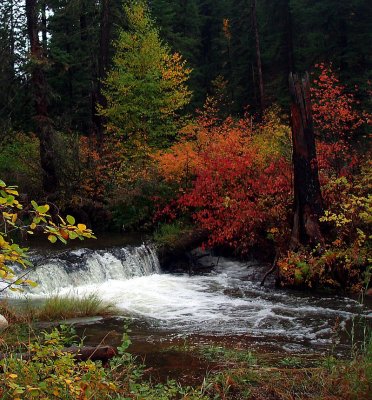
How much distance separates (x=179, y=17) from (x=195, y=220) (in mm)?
29380

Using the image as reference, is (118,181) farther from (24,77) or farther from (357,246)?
(357,246)

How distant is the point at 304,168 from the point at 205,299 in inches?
158

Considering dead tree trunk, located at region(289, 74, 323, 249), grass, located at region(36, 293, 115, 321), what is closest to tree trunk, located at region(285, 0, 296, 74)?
dead tree trunk, located at region(289, 74, 323, 249)

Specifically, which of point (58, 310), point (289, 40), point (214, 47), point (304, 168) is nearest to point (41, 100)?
point (304, 168)

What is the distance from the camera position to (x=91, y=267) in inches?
513

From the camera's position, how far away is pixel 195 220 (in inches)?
619

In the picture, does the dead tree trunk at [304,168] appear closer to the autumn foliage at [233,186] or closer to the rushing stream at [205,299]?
the autumn foliage at [233,186]

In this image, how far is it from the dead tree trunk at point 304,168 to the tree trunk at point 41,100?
8602 millimetres

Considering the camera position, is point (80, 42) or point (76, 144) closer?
point (76, 144)

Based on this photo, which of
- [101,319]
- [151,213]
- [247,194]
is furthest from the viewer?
[151,213]

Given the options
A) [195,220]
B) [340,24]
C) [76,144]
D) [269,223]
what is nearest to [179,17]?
[340,24]

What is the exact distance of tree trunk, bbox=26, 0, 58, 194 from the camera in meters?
16.1

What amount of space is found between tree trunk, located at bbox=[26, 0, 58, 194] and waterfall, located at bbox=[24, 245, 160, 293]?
4728 mm

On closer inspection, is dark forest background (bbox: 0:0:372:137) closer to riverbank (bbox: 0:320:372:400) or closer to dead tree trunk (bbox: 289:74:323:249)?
dead tree trunk (bbox: 289:74:323:249)
